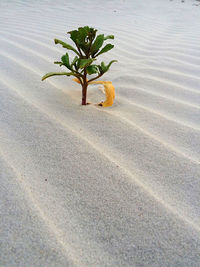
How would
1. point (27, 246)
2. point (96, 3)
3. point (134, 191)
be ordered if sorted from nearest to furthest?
point (27, 246)
point (134, 191)
point (96, 3)

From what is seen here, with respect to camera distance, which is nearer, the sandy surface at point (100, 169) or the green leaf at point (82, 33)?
the sandy surface at point (100, 169)

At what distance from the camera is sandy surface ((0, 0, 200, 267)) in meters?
0.67

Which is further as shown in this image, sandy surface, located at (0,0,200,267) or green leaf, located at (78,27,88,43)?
green leaf, located at (78,27,88,43)

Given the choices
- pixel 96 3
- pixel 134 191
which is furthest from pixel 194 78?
pixel 96 3

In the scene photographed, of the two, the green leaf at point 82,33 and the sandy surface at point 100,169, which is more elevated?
the green leaf at point 82,33

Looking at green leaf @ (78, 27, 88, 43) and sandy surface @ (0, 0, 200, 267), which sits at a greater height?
green leaf @ (78, 27, 88, 43)

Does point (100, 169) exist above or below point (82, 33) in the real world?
below

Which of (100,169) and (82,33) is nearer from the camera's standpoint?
(100,169)

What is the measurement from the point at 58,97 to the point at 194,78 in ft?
3.35

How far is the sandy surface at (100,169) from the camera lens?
674 millimetres

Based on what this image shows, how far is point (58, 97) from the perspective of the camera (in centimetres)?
136

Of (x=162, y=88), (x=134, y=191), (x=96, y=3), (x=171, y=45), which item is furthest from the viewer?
(x=96, y=3)

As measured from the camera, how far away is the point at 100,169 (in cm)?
91

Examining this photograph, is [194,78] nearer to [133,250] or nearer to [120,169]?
[120,169]
